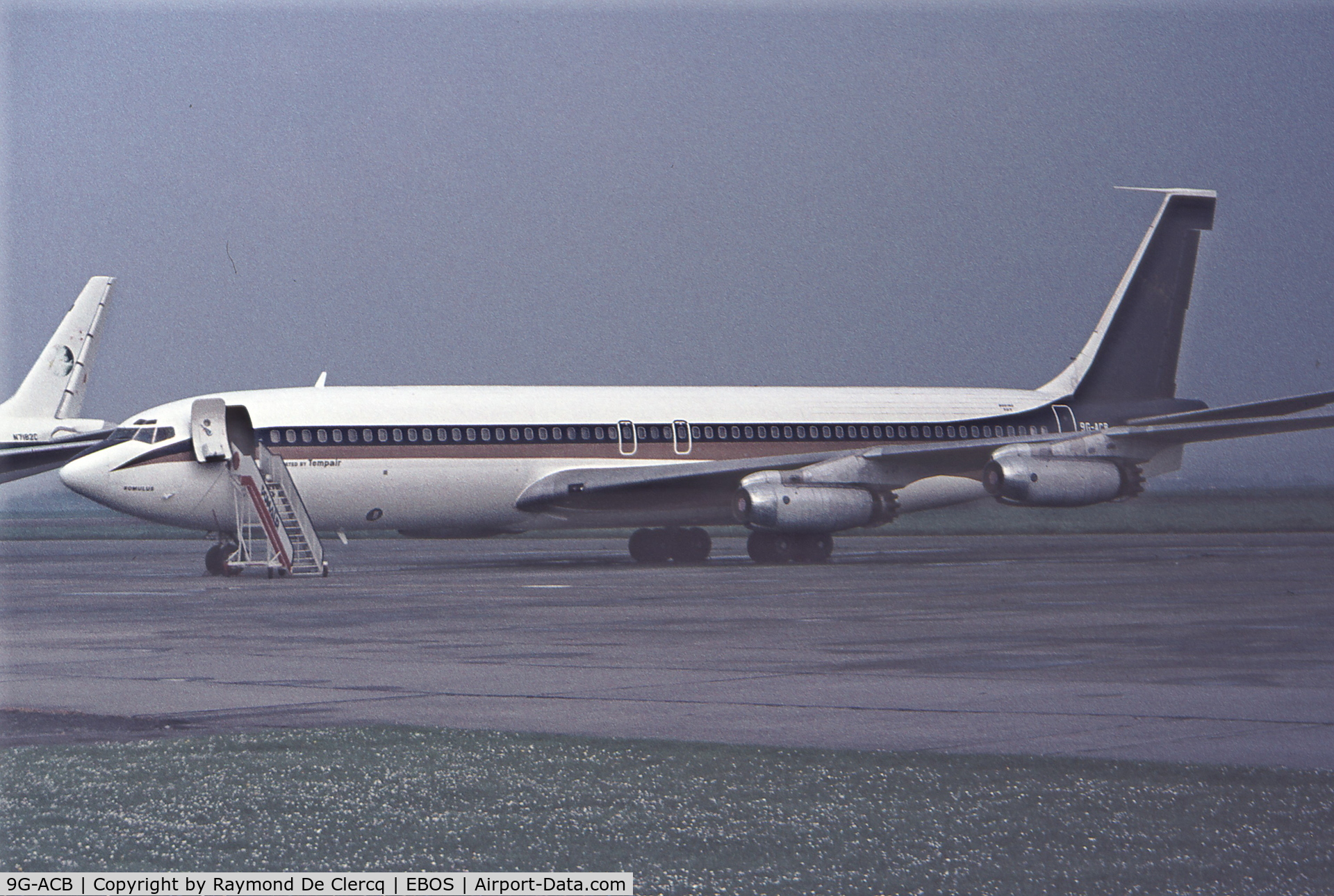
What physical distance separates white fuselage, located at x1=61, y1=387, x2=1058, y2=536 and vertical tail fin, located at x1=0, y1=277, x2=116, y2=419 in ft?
65.2

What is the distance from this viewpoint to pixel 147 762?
30.4ft

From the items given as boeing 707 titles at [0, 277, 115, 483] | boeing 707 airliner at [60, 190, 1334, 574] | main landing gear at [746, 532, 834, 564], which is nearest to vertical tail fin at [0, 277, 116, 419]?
boeing 707 titles at [0, 277, 115, 483]

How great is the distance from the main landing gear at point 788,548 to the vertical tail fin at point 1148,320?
968cm

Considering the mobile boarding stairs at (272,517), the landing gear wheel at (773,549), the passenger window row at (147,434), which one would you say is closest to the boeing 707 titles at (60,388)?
the passenger window row at (147,434)

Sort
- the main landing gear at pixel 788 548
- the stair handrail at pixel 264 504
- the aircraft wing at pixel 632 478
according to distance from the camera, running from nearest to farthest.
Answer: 1. the stair handrail at pixel 264 504
2. the aircraft wing at pixel 632 478
3. the main landing gear at pixel 788 548

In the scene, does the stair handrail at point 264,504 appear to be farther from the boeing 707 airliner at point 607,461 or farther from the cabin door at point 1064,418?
the cabin door at point 1064,418

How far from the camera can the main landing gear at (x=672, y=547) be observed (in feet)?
116

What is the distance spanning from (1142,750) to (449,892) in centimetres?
518

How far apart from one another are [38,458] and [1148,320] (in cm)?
2838

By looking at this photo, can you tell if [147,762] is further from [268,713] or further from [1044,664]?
[1044,664]

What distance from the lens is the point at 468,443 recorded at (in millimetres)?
31922

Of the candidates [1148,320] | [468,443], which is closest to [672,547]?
[468,443]

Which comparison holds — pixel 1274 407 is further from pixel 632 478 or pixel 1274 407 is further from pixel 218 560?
pixel 218 560

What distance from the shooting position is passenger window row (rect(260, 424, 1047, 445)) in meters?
30.8
